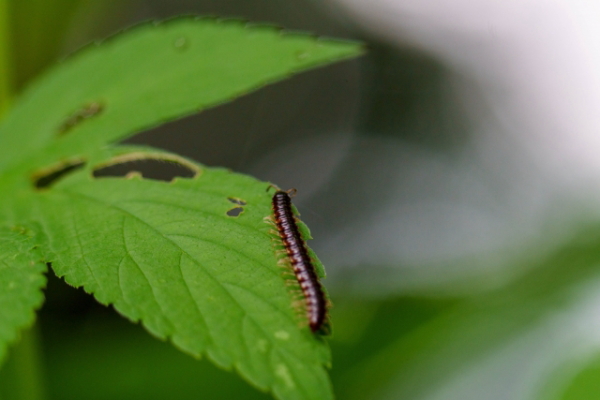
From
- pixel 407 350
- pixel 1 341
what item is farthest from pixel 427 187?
pixel 1 341

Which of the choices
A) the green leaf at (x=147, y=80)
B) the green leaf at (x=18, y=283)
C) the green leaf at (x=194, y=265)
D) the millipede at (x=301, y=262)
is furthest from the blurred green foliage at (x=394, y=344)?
the green leaf at (x=18, y=283)

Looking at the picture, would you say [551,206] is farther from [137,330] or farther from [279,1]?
[279,1]

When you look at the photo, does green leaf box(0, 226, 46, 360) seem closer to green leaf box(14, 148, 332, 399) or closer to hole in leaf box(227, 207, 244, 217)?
green leaf box(14, 148, 332, 399)

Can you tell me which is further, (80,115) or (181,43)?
(181,43)

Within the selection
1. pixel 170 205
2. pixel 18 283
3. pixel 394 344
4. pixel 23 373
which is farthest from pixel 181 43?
pixel 394 344

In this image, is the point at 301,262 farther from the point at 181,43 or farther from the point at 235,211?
the point at 181,43

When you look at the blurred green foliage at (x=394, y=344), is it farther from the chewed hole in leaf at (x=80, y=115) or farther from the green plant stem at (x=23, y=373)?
the chewed hole in leaf at (x=80, y=115)
